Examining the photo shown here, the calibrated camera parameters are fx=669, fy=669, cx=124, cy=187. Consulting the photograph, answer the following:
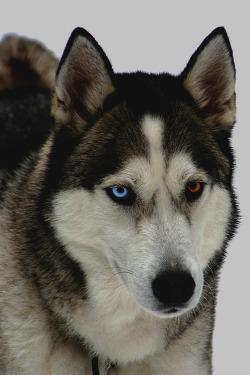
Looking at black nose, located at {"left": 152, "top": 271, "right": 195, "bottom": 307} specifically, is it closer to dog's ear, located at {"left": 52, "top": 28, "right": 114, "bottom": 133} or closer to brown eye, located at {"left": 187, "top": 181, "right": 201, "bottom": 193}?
brown eye, located at {"left": 187, "top": 181, "right": 201, "bottom": 193}

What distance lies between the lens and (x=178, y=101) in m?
3.51

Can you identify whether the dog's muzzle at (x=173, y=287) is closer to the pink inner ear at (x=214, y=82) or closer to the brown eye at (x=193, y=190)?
the brown eye at (x=193, y=190)

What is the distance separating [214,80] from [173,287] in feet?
3.97

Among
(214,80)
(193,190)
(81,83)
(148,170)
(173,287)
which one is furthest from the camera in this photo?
(214,80)

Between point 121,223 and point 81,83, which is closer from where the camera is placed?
point 121,223

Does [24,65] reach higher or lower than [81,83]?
lower

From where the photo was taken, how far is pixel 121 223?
3227 mm

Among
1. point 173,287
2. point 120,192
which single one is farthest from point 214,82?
point 173,287

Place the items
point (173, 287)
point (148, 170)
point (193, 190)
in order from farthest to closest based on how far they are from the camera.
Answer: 1. point (193, 190)
2. point (148, 170)
3. point (173, 287)

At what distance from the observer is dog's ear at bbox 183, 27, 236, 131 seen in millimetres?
3432

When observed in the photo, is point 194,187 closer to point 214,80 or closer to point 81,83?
point 214,80

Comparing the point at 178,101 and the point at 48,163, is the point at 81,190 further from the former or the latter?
the point at 178,101

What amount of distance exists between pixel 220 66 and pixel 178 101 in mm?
293

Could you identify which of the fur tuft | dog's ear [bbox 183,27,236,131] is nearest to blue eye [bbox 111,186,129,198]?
dog's ear [bbox 183,27,236,131]
